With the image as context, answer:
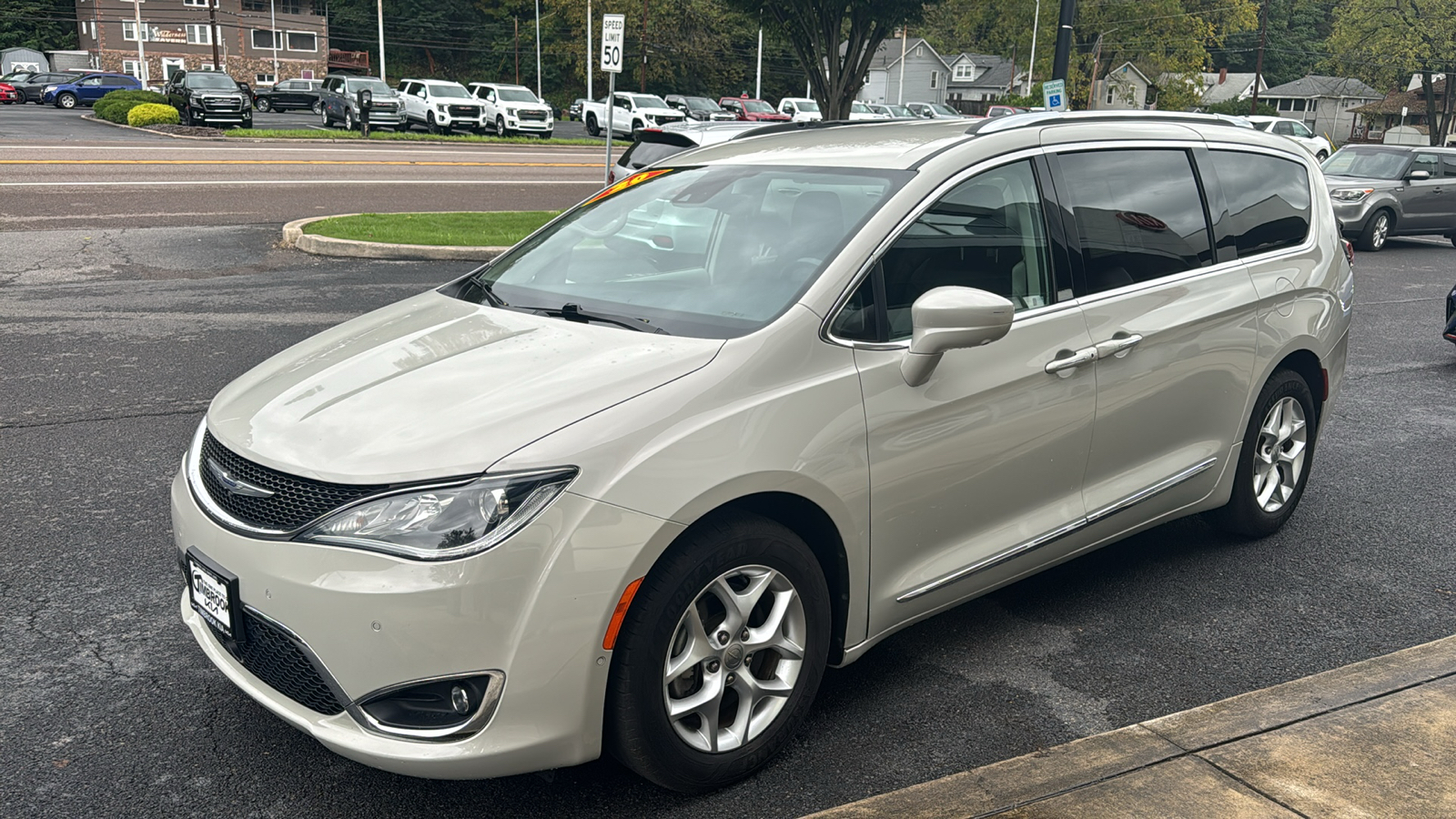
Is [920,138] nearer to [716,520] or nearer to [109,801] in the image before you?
[716,520]

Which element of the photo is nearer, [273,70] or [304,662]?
[304,662]

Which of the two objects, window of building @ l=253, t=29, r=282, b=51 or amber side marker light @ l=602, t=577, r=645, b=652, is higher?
window of building @ l=253, t=29, r=282, b=51

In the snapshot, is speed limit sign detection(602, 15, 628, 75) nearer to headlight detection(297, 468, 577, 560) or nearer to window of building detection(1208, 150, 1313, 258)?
window of building detection(1208, 150, 1313, 258)

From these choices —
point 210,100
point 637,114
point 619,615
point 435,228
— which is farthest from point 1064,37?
point 637,114

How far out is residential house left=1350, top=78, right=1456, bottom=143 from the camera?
7800cm

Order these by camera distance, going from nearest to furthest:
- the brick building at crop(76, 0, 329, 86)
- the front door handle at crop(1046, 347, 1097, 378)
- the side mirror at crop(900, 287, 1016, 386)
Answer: the side mirror at crop(900, 287, 1016, 386) → the front door handle at crop(1046, 347, 1097, 378) → the brick building at crop(76, 0, 329, 86)

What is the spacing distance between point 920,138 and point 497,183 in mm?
18556

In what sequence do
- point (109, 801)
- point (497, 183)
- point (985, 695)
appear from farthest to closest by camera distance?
point (497, 183), point (985, 695), point (109, 801)

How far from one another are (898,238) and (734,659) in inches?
52.7

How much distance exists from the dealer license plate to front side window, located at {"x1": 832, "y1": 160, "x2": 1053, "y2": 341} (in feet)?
5.66

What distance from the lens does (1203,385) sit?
438 centimetres

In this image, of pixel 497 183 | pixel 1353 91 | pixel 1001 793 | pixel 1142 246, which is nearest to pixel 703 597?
pixel 1001 793

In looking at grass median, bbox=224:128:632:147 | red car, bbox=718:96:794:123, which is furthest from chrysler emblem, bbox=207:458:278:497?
red car, bbox=718:96:794:123

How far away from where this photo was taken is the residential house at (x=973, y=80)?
10556cm
